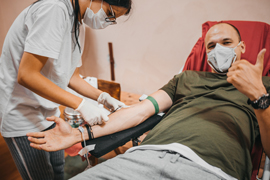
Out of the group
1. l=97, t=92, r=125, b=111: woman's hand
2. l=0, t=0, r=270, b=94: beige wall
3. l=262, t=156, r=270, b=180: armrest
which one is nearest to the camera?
l=262, t=156, r=270, b=180: armrest

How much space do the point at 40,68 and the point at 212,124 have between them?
971 millimetres

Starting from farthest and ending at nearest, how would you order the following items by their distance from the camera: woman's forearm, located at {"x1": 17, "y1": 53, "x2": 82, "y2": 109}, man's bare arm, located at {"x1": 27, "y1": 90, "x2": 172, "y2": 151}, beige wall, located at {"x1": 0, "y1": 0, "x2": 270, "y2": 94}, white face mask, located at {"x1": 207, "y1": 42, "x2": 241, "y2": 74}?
beige wall, located at {"x1": 0, "y1": 0, "x2": 270, "y2": 94}
white face mask, located at {"x1": 207, "y1": 42, "x2": 241, "y2": 74}
man's bare arm, located at {"x1": 27, "y1": 90, "x2": 172, "y2": 151}
woman's forearm, located at {"x1": 17, "y1": 53, "x2": 82, "y2": 109}

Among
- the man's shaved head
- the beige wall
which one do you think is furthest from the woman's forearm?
the beige wall

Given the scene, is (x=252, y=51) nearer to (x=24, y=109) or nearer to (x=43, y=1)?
(x=43, y=1)

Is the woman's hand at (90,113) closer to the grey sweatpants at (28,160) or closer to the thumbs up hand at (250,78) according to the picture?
the grey sweatpants at (28,160)

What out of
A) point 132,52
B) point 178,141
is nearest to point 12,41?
point 178,141

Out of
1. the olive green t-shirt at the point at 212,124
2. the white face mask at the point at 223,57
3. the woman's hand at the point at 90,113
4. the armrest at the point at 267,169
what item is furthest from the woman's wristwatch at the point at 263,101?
the woman's hand at the point at 90,113

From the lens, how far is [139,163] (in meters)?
0.81

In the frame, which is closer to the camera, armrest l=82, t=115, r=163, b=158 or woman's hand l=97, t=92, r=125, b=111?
armrest l=82, t=115, r=163, b=158

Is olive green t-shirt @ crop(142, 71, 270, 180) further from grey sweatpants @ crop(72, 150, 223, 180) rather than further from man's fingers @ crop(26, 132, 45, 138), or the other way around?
man's fingers @ crop(26, 132, 45, 138)

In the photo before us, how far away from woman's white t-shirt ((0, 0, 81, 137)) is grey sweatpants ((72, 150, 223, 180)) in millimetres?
418

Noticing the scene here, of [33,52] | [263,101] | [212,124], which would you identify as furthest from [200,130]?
[33,52]

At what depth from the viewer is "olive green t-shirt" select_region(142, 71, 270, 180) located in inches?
34.3

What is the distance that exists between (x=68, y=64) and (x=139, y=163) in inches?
25.3
